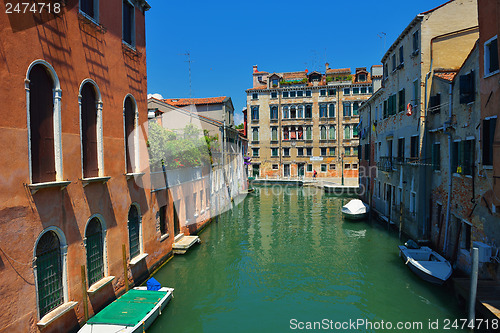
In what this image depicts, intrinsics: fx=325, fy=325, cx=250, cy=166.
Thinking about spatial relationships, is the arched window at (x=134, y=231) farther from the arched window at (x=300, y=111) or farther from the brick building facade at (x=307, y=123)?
the arched window at (x=300, y=111)

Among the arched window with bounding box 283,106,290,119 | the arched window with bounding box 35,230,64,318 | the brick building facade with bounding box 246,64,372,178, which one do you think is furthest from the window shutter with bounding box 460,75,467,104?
the arched window with bounding box 283,106,290,119

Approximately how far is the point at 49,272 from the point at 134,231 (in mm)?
3716

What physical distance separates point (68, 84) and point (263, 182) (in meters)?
35.5

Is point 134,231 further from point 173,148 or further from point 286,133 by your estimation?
point 286,133

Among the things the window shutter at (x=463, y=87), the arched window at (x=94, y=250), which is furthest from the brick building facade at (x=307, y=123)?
the arched window at (x=94, y=250)

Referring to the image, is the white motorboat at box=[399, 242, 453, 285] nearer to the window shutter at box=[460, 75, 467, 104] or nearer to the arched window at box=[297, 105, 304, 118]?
the window shutter at box=[460, 75, 467, 104]

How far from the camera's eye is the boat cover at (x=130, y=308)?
6.96 metres

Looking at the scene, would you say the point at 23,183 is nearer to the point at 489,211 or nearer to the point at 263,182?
the point at 489,211

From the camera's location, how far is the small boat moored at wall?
22.3ft

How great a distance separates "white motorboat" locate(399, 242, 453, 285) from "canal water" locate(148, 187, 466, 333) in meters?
0.30

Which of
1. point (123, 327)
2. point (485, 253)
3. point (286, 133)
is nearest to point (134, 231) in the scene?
point (123, 327)

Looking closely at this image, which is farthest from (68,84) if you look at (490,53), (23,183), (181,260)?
(490,53)

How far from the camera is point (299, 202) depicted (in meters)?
27.7

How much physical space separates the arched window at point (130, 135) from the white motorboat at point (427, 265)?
32.0 ft
